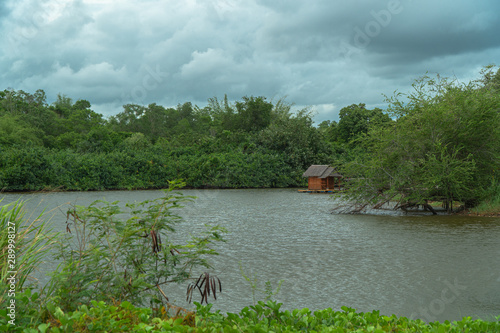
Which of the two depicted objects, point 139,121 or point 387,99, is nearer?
point 387,99

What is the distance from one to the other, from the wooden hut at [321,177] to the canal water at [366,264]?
54.2ft

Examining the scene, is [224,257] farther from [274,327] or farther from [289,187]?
[289,187]

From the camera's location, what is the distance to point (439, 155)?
1692 cm

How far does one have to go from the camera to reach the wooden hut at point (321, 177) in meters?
32.4

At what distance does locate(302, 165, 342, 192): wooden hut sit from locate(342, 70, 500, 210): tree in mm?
14232

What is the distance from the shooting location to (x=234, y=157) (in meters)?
39.1

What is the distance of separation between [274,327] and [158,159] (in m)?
35.6

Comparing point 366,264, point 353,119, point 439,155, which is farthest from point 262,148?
point 366,264

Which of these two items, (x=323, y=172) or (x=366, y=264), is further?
(x=323, y=172)

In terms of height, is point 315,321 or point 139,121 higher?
point 139,121

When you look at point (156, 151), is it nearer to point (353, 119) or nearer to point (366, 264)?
point (353, 119)

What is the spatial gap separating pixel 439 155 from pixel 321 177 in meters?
15.6

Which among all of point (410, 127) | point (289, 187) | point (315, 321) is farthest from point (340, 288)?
point (289, 187)

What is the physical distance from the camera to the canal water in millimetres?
6234
